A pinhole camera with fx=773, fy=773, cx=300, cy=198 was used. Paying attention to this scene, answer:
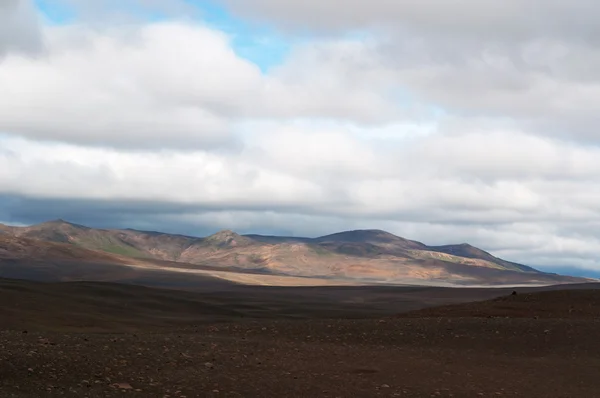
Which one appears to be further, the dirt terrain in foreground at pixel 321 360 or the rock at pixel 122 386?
the dirt terrain in foreground at pixel 321 360

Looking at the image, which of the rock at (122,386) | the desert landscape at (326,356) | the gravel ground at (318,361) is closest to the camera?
the rock at (122,386)

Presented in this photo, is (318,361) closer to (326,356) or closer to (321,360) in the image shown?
(321,360)

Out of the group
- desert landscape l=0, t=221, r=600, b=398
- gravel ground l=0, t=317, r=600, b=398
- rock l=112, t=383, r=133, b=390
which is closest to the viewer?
rock l=112, t=383, r=133, b=390

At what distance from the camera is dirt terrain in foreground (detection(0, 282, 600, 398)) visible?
1612 cm

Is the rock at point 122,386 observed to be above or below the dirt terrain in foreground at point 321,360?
below

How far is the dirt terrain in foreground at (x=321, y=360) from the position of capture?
16125 mm

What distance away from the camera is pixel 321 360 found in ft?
68.0

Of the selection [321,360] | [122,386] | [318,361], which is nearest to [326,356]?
[321,360]

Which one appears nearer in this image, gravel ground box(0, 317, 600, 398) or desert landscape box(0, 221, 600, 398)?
gravel ground box(0, 317, 600, 398)

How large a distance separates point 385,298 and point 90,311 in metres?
68.4

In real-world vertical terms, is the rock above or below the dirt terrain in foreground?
below

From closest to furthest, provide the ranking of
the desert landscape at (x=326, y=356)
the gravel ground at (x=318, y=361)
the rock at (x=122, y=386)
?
1. the rock at (x=122, y=386)
2. the gravel ground at (x=318, y=361)
3. the desert landscape at (x=326, y=356)

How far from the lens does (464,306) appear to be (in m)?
36.5

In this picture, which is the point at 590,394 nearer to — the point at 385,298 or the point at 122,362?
the point at 122,362
